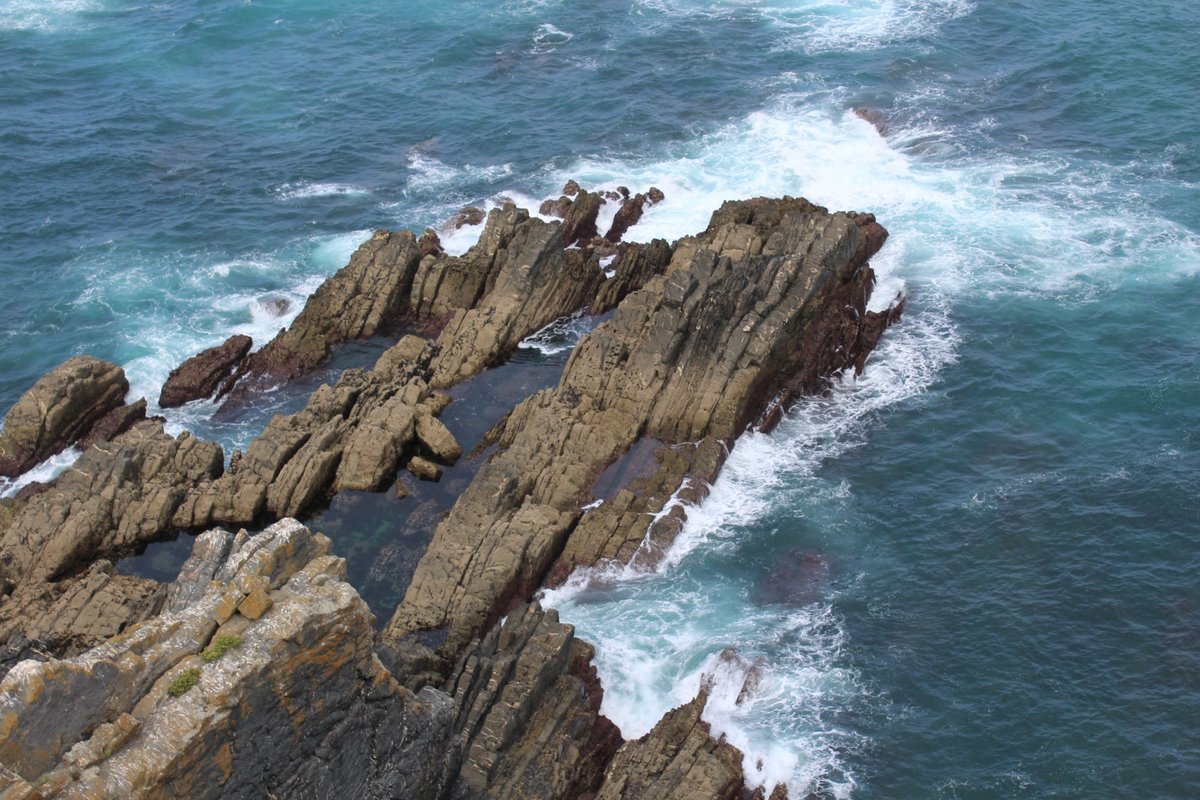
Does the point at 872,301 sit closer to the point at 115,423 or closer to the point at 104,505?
the point at 115,423

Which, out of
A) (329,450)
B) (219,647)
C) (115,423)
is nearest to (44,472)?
(115,423)

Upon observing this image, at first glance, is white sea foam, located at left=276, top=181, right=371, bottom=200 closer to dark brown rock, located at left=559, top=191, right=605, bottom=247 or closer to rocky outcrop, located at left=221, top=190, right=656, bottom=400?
rocky outcrop, located at left=221, top=190, right=656, bottom=400

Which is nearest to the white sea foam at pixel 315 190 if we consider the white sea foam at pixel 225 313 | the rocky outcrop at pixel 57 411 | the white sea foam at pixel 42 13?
the white sea foam at pixel 225 313

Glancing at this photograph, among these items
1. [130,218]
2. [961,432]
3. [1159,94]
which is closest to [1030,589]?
[961,432]

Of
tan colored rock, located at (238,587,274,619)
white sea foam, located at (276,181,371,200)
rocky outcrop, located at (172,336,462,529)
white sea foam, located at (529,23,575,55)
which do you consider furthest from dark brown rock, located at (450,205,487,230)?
tan colored rock, located at (238,587,274,619)

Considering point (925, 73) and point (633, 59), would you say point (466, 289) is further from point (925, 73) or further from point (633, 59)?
point (925, 73)
